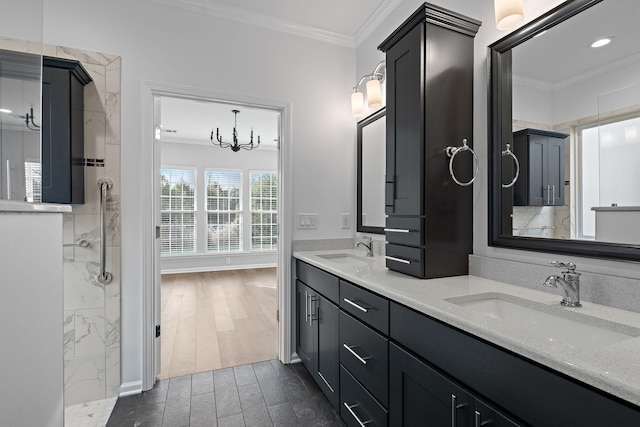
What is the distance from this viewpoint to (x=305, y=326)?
90.0 inches

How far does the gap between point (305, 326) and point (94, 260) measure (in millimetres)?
1514

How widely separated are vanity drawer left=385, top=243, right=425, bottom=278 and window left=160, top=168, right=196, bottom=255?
18.2ft

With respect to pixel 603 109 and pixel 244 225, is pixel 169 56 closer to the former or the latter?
pixel 603 109

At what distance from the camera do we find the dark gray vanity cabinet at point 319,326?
180 centimetres

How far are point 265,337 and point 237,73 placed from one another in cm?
239

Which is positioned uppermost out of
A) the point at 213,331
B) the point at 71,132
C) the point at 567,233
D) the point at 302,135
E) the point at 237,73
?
the point at 237,73

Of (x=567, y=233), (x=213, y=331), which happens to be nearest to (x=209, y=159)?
(x=213, y=331)

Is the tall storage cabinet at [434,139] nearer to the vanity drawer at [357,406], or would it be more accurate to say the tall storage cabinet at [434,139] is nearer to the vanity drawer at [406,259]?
the vanity drawer at [406,259]

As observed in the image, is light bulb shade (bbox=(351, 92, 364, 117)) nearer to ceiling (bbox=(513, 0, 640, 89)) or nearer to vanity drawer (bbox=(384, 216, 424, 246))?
vanity drawer (bbox=(384, 216, 424, 246))

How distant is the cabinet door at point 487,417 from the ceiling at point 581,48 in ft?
4.00

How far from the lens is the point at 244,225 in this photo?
22.3ft

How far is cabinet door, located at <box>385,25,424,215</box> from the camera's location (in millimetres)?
1522

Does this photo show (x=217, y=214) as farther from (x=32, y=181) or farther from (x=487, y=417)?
(x=487, y=417)

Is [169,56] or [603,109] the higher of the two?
[169,56]
